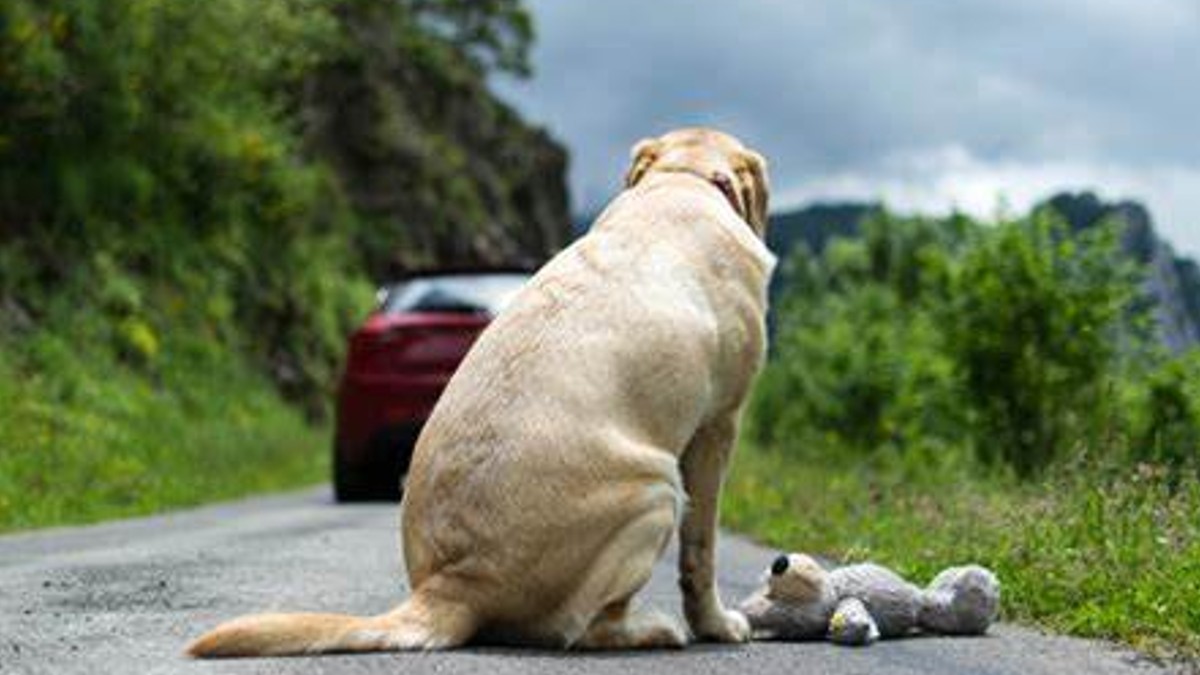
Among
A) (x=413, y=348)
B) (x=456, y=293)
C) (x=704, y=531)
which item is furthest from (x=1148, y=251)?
(x=704, y=531)

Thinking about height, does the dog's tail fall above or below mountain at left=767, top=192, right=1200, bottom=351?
below

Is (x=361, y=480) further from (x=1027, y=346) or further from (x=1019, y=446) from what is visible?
(x=1027, y=346)

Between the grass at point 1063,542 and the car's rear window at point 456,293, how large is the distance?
3575 millimetres

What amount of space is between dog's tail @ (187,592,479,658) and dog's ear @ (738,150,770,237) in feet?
6.56

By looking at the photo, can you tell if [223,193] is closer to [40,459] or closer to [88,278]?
[88,278]

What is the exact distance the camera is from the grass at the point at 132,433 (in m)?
13.2

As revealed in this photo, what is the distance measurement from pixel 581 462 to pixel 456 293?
28.7 ft

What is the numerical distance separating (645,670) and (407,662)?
635 millimetres

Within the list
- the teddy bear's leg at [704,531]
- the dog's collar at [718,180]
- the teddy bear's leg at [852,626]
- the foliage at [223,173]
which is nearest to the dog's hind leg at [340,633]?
the teddy bear's leg at [704,531]

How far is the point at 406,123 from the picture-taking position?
1508 inches

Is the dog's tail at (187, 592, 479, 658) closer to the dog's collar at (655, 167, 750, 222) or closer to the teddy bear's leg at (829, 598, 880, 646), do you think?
the teddy bear's leg at (829, 598, 880, 646)

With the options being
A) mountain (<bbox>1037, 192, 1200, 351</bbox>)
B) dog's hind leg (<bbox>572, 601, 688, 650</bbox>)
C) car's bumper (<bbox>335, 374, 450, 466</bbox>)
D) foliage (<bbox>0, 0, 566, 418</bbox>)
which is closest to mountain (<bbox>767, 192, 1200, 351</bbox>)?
mountain (<bbox>1037, 192, 1200, 351</bbox>)

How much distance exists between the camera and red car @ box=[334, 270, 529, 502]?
43.6ft

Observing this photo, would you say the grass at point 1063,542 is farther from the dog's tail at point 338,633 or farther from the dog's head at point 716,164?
the dog's tail at point 338,633
